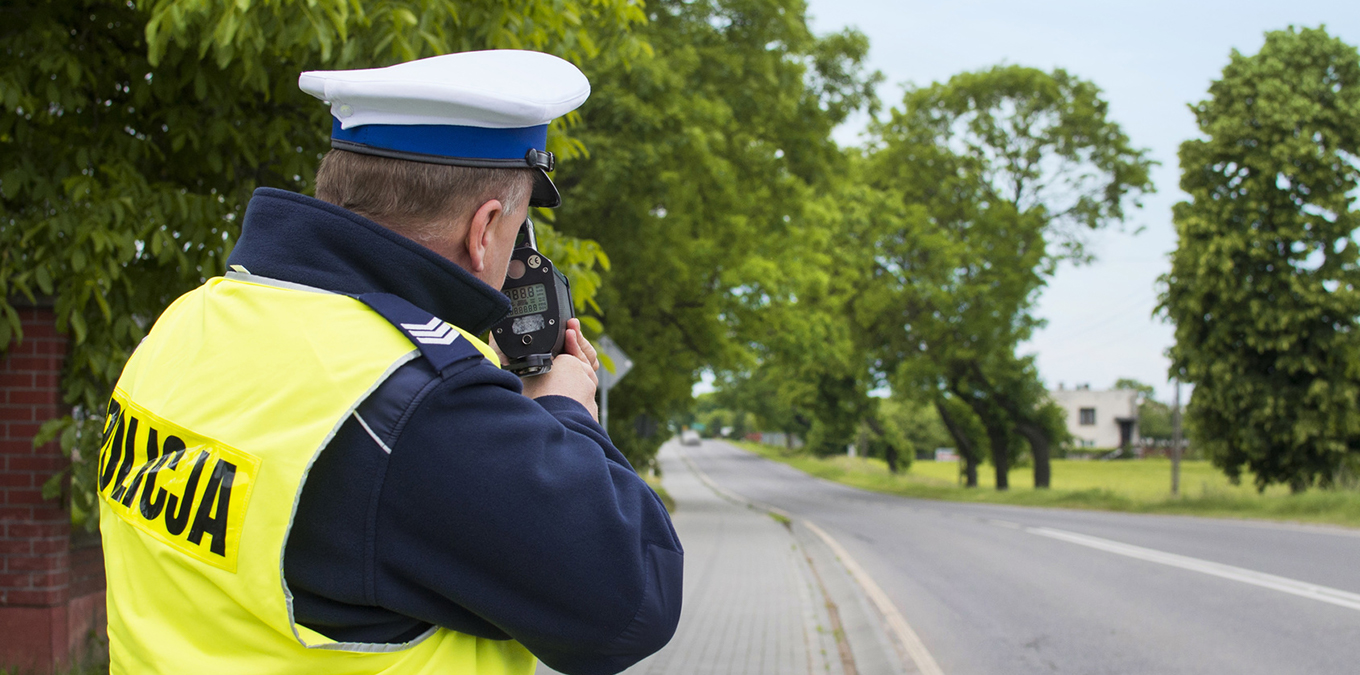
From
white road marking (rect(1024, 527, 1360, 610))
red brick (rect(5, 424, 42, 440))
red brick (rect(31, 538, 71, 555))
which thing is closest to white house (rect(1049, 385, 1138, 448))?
white road marking (rect(1024, 527, 1360, 610))

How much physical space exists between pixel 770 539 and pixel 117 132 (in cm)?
1321

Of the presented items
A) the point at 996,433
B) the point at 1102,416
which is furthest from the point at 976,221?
the point at 1102,416

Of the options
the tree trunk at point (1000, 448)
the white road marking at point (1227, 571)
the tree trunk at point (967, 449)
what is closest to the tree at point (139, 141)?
the white road marking at point (1227, 571)

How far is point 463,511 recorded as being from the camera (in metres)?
1.12

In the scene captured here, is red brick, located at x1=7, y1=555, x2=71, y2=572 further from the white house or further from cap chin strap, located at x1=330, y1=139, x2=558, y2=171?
the white house

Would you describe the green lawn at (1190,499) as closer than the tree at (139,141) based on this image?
No

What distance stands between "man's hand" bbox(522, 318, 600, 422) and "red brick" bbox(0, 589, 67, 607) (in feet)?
14.8

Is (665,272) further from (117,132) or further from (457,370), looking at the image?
(457,370)

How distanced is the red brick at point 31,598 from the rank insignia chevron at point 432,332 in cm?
471

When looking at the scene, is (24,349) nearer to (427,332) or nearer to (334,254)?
(334,254)

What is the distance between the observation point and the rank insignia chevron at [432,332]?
1157mm

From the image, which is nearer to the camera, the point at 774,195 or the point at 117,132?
the point at 117,132

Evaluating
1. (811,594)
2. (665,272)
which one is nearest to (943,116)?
(665,272)

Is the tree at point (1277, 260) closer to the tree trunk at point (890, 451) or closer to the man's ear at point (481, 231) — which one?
the man's ear at point (481, 231)
